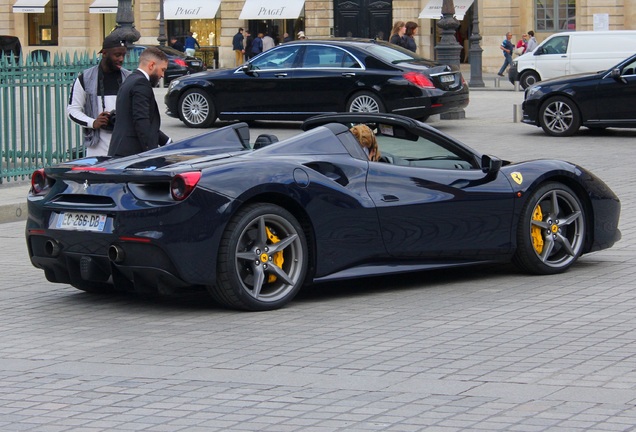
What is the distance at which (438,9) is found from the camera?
4931cm

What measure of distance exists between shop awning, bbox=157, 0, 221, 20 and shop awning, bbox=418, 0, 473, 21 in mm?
8875

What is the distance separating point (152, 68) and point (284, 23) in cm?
4453

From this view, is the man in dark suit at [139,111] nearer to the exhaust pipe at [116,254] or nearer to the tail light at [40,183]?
the tail light at [40,183]

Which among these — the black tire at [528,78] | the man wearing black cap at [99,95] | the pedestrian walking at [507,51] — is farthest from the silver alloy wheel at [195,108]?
the pedestrian walking at [507,51]

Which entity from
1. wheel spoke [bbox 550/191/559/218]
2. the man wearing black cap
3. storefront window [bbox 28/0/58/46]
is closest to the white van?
the man wearing black cap

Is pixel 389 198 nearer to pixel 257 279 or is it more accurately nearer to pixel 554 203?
pixel 257 279

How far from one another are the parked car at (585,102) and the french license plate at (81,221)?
47.2ft

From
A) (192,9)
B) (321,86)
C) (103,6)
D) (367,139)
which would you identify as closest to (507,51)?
(192,9)

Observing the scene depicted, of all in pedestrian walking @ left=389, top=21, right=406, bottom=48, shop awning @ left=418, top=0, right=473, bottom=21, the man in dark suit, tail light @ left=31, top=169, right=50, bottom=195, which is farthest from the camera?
shop awning @ left=418, top=0, right=473, bottom=21

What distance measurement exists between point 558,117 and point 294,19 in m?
32.5

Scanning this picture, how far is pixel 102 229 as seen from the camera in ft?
26.4

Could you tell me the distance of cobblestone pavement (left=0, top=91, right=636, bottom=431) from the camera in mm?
5766

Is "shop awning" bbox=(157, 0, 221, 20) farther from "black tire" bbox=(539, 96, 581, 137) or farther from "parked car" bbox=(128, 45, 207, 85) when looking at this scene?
"black tire" bbox=(539, 96, 581, 137)

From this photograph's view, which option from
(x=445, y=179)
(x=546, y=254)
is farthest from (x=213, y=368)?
(x=546, y=254)
